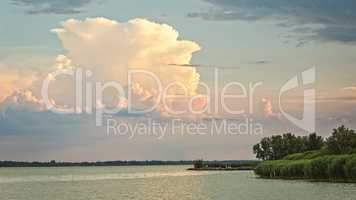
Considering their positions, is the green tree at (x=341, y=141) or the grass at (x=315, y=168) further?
the green tree at (x=341, y=141)

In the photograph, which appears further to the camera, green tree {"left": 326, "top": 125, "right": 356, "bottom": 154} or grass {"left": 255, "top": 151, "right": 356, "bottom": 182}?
green tree {"left": 326, "top": 125, "right": 356, "bottom": 154}

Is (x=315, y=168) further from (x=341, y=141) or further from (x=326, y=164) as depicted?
(x=341, y=141)

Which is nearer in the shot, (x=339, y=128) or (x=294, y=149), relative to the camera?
(x=339, y=128)

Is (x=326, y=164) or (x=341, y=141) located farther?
(x=341, y=141)

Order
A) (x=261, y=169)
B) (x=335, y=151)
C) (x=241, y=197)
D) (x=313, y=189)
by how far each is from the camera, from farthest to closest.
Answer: (x=261, y=169), (x=335, y=151), (x=313, y=189), (x=241, y=197)

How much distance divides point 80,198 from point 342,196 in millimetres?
34005

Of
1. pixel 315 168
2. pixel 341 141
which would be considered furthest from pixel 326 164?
pixel 341 141

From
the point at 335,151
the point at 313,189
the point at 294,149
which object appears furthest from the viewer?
the point at 294,149

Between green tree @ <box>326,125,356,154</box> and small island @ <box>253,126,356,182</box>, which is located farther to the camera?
green tree @ <box>326,125,356,154</box>

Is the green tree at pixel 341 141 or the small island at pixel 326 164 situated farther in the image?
the green tree at pixel 341 141

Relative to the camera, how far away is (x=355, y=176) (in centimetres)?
10806

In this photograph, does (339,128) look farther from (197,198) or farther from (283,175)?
(197,198)

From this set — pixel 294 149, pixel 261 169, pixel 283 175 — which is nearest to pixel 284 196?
pixel 283 175

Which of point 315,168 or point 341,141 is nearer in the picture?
point 315,168
